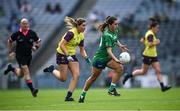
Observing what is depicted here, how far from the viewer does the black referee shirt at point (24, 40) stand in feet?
69.1

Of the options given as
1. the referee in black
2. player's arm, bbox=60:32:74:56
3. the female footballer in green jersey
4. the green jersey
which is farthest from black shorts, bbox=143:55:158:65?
player's arm, bbox=60:32:74:56

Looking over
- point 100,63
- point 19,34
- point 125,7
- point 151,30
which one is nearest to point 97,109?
point 100,63

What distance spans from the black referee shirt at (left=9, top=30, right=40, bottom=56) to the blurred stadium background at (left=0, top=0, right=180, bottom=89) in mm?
13406

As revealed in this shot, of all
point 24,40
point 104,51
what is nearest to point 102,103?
point 104,51

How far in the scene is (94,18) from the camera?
1574 inches

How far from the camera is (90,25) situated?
4000cm

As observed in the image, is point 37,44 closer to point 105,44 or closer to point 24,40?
point 24,40

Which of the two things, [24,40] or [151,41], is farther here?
[151,41]

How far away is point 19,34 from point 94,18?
62.8 ft

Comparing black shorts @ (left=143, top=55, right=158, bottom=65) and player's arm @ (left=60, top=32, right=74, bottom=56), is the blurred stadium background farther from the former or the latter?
player's arm @ (left=60, top=32, right=74, bottom=56)

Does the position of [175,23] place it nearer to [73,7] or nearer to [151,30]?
[73,7]

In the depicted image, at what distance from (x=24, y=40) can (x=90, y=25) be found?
19006 millimetres

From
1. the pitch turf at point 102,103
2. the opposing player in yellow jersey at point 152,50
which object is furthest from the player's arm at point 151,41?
the pitch turf at point 102,103

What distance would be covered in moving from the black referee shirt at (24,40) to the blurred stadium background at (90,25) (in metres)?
13.4
